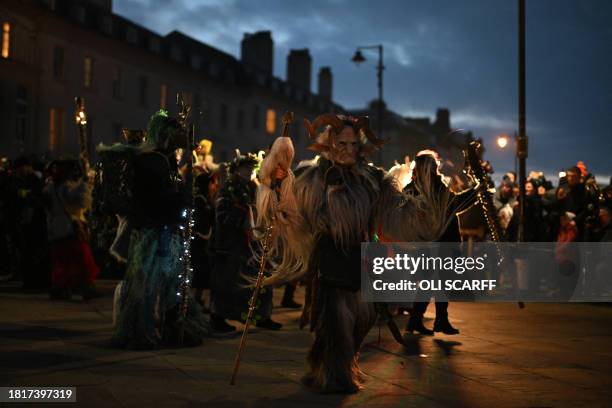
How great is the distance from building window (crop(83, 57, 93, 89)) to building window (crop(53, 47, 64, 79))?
140 centimetres

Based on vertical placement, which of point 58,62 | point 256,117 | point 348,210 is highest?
point 256,117

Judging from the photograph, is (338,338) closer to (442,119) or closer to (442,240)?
(442,240)

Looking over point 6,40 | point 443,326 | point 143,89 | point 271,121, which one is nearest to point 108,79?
point 143,89

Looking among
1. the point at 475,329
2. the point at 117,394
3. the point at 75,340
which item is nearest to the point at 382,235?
the point at 117,394

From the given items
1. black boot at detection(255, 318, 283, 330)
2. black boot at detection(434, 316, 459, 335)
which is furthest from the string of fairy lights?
black boot at detection(434, 316, 459, 335)

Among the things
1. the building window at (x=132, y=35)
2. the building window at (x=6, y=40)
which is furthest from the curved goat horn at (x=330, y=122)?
the building window at (x=132, y=35)

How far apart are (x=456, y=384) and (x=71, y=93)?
30.2 m

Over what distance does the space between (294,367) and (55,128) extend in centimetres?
2875

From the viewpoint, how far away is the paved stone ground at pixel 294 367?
6438 mm

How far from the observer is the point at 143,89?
4059cm

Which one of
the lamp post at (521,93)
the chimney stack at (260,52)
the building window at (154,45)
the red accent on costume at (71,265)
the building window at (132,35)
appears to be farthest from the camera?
the chimney stack at (260,52)

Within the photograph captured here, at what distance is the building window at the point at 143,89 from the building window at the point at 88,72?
13.2 feet

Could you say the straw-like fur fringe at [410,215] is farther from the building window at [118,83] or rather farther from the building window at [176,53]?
the building window at [176,53]

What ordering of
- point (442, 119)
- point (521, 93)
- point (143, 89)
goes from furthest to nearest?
1. point (442, 119)
2. point (143, 89)
3. point (521, 93)
